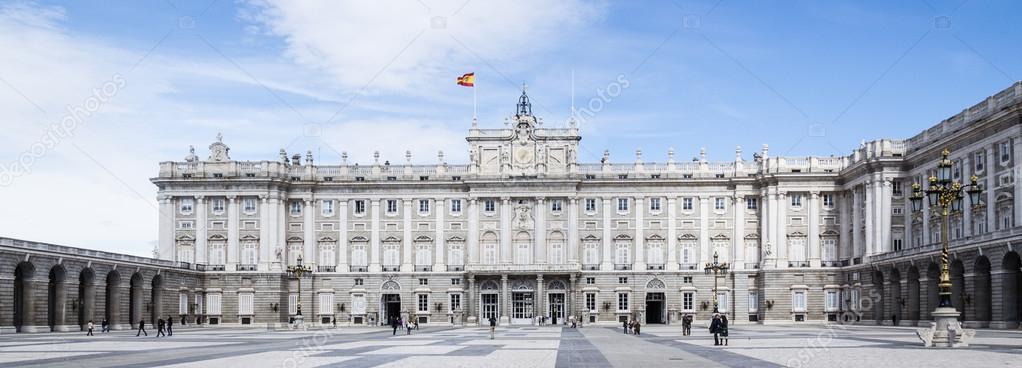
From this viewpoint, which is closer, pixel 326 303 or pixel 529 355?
pixel 529 355

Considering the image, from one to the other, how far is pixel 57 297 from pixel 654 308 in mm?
48711

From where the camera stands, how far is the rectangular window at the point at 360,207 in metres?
98.7

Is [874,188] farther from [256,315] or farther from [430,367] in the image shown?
[430,367]

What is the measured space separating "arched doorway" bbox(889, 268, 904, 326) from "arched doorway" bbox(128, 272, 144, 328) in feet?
179

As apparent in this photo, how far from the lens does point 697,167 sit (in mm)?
97438

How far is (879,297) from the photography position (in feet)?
275

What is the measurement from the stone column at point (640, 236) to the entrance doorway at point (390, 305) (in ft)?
68.1

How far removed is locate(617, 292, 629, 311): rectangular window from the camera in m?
96.4

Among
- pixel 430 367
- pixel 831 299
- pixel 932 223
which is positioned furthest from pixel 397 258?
pixel 430 367

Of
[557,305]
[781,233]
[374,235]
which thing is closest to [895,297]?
[781,233]

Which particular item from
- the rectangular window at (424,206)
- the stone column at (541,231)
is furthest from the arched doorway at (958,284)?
the rectangular window at (424,206)

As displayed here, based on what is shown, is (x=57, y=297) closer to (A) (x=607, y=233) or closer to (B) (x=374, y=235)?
(B) (x=374, y=235)

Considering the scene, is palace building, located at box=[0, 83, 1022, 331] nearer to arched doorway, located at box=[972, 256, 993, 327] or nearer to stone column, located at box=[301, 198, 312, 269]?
stone column, located at box=[301, 198, 312, 269]

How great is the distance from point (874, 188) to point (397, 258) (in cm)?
4004
